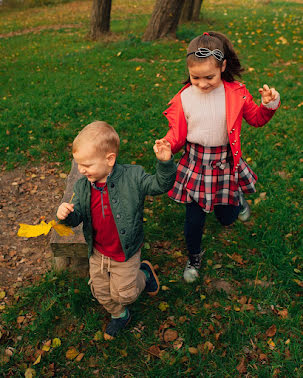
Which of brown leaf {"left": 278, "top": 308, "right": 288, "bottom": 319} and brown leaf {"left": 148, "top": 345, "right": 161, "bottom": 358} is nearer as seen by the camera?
brown leaf {"left": 148, "top": 345, "right": 161, "bottom": 358}

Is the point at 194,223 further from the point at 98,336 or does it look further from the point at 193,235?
the point at 98,336

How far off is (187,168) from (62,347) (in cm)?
172

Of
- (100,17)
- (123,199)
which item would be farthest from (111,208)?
(100,17)

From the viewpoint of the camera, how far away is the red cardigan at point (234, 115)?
2361 millimetres

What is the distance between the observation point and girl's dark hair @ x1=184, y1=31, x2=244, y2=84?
223cm

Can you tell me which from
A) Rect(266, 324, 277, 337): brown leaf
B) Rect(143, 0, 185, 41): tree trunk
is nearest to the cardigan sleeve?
Rect(266, 324, 277, 337): brown leaf

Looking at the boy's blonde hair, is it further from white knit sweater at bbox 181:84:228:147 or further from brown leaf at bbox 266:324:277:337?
brown leaf at bbox 266:324:277:337

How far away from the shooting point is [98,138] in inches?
82.7

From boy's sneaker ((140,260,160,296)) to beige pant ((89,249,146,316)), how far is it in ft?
1.02

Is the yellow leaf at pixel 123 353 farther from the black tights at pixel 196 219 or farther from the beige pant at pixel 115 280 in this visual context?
the black tights at pixel 196 219

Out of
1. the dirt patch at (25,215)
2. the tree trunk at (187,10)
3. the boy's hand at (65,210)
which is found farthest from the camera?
the tree trunk at (187,10)

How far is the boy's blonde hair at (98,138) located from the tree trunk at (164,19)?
302 inches

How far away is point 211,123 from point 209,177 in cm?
42

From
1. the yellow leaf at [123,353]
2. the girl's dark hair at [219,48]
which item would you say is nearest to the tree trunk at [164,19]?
the girl's dark hair at [219,48]
